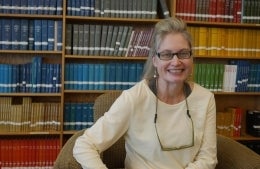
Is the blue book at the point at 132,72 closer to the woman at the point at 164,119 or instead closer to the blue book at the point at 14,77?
the blue book at the point at 14,77

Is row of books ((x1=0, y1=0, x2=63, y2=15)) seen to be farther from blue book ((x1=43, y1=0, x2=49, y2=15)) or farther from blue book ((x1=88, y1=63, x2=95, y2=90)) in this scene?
blue book ((x1=88, y1=63, x2=95, y2=90))

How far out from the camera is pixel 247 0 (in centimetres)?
297

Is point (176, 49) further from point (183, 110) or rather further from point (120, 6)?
point (120, 6)

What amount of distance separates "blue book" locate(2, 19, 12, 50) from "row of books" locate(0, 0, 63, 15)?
0.08 metres

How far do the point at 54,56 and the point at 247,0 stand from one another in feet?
6.15

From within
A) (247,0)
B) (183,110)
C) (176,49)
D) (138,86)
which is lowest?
(183,110)

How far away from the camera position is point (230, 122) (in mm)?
3115

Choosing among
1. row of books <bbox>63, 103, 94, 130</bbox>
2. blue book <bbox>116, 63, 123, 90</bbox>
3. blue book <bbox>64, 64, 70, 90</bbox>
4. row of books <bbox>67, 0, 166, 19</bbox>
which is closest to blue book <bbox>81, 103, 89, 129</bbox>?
row of books <bbox>63, 103, 94, 130</bbox>

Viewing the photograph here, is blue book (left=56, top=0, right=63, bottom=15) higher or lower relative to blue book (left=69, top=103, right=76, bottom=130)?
higher

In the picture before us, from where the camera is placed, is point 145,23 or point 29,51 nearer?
point 29,51

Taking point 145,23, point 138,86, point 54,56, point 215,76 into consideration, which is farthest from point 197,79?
point 138,86

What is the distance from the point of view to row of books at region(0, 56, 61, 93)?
2.75 metres

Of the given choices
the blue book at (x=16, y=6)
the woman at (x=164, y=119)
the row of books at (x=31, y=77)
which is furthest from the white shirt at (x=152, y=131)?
the blue book at (x=16, y=6)

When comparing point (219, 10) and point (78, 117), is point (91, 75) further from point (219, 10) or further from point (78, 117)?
point (219, 10)
